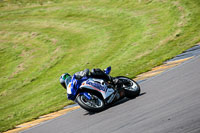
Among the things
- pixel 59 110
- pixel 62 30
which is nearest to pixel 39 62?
pixel 62 30

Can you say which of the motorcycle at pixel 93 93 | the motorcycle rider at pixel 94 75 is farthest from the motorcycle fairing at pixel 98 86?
the motorcycle rider at pixel 94 75

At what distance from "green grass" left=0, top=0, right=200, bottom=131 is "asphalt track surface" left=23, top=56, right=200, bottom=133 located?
10.4 ft

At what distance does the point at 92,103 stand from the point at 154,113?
2.32 m

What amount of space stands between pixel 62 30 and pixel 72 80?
24.1 metres

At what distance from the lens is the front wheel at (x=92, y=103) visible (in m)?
8.37

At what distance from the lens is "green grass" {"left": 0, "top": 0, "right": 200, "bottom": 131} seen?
1597 centimetres

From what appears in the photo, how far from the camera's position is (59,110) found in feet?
37.7

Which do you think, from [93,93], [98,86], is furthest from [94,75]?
[93,93]

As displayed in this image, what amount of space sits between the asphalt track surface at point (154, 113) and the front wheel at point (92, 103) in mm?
157

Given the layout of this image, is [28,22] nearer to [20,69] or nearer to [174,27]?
[20,69]

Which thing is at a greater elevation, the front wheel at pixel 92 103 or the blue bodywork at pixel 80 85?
the blue bodywork at pixel 80 85

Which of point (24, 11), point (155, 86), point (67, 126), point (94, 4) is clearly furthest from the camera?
point (24, 11)

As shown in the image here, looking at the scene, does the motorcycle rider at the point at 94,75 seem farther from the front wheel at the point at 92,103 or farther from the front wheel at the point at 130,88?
the front wheel at the point at 92,103

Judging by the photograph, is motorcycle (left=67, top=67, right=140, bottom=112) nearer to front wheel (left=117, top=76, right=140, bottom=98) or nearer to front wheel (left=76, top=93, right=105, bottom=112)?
front wheel (left=76, top=93, right=105, bottom=112)
